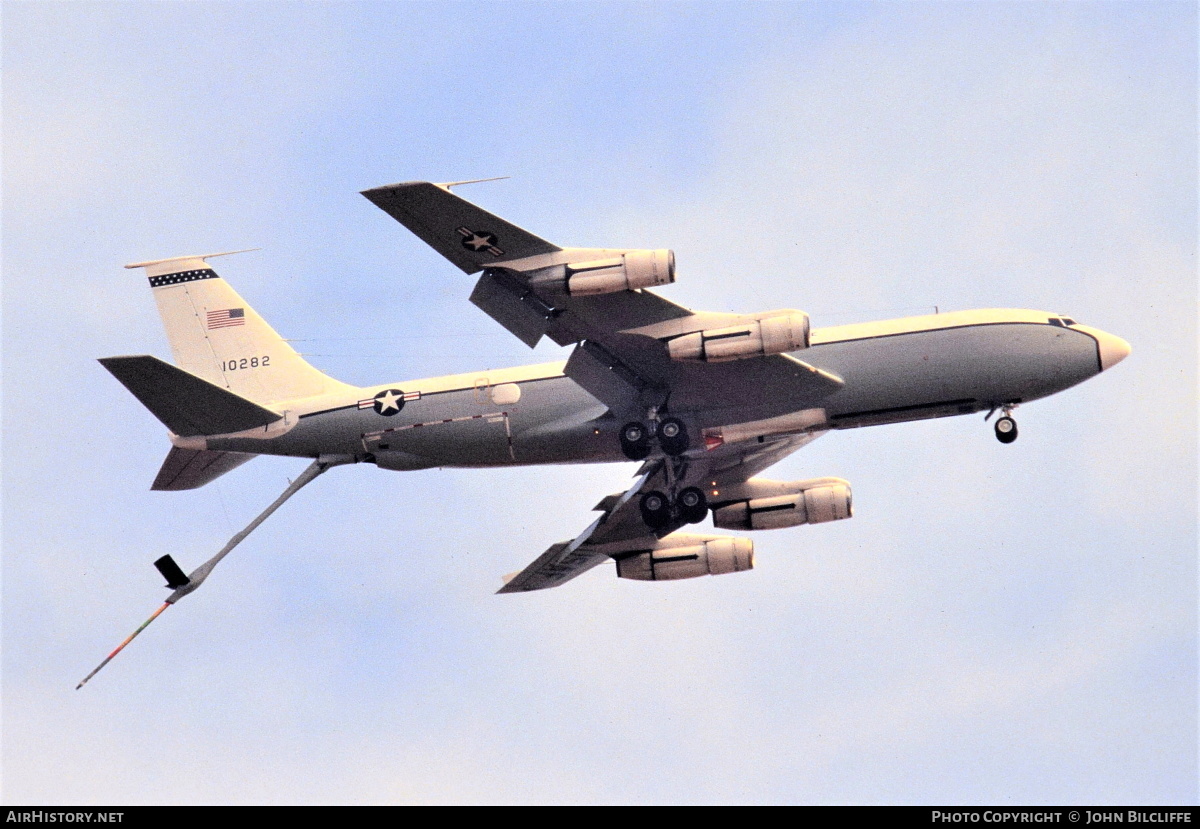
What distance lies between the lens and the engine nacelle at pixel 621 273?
45250mm

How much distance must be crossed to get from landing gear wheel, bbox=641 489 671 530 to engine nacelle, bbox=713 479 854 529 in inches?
146

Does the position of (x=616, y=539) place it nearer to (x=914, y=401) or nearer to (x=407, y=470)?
(x=407, y=470)

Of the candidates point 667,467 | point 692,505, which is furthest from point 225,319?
point 692,505

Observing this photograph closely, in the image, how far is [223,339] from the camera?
5594 cm

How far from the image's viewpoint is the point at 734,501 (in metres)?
56.1

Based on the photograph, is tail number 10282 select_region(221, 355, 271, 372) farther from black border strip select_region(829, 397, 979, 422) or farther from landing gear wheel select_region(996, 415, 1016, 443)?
landing gear wheel select_region(996, 415, 1016, 443)

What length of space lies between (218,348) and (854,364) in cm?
2118

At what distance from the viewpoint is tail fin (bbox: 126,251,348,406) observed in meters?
54.6

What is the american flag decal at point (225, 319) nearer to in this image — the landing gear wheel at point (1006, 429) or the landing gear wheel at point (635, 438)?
the landing gear wheel at point (635, 438)

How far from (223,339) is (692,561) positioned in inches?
693

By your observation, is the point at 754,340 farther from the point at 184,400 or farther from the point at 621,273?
the point at 184,400

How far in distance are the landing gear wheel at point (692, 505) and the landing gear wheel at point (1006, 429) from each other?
925cm

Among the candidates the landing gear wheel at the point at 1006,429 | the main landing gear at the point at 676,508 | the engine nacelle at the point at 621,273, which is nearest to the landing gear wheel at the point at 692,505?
the main landing gear at the point at 676,508
